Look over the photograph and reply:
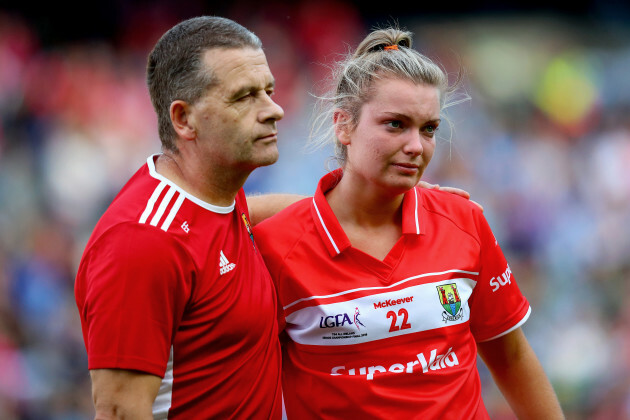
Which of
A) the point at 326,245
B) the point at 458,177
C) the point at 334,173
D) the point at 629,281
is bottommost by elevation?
the point at 629,281

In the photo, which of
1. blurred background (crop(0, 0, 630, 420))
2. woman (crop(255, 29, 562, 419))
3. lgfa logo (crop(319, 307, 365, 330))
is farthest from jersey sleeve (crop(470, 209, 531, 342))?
blurred background (crop(0, 0, 630, 420))

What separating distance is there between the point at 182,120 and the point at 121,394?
901 mm

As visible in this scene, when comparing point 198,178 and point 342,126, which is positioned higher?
point 342,126

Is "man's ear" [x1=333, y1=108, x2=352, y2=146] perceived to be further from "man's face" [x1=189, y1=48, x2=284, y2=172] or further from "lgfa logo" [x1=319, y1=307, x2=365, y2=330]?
"lgfa logo" [x1=319, y1=307, x2=365, y2=330]

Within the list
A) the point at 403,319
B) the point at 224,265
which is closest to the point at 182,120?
the point at 224,265

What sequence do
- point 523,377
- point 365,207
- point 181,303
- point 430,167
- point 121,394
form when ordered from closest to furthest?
1. point 121,394
2. point 181,303
3. point 365,207
4. point 523,377
5. point 430,167

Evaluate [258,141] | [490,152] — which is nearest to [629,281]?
[490,152]

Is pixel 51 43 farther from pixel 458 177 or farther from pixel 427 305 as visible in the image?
pixel 427 305

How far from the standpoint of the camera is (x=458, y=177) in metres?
7.45

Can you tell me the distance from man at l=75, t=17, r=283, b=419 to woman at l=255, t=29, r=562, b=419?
19cm

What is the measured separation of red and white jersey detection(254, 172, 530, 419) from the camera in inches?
109

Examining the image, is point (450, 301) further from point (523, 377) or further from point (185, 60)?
point (185, 60)

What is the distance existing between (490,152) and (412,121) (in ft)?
17.0

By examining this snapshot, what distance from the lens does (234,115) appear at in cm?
252
